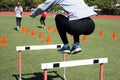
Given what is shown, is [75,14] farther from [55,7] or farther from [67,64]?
[55,7]

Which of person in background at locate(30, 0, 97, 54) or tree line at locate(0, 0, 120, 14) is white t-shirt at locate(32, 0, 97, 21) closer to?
person in background at locate(30, 0, 97, 54)

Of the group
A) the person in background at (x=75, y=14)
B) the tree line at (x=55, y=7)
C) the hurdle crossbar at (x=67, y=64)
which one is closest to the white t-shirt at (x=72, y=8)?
the person in background at (x=75, y=14)

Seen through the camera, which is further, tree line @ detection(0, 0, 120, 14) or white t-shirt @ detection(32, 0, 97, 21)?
tree line @ detection(0, 0, 120, 14)

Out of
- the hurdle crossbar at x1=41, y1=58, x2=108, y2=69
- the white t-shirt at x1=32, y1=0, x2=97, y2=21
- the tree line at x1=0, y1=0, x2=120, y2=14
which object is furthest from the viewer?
the tree line at x1=0, y1=0, x2=120, y2=14

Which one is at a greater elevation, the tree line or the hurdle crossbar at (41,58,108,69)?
the tree line

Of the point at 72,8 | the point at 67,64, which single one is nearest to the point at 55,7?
the point at 72,8

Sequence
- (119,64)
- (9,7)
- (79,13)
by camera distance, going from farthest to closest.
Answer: (9,7) → (119,64) → (79,13)

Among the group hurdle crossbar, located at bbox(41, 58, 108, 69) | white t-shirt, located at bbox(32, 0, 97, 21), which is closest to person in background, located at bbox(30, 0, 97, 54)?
white t-shirt, located at bbox(32, 0, 97, 21)

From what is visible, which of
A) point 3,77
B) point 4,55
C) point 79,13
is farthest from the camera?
point 4,55

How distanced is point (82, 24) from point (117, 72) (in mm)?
3621

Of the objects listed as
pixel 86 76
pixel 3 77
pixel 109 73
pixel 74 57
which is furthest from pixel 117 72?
pixel 3 77

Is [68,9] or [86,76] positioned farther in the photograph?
[86,76]

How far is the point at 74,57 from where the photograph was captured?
10.8 meters

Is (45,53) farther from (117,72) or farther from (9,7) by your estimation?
(9,7)
